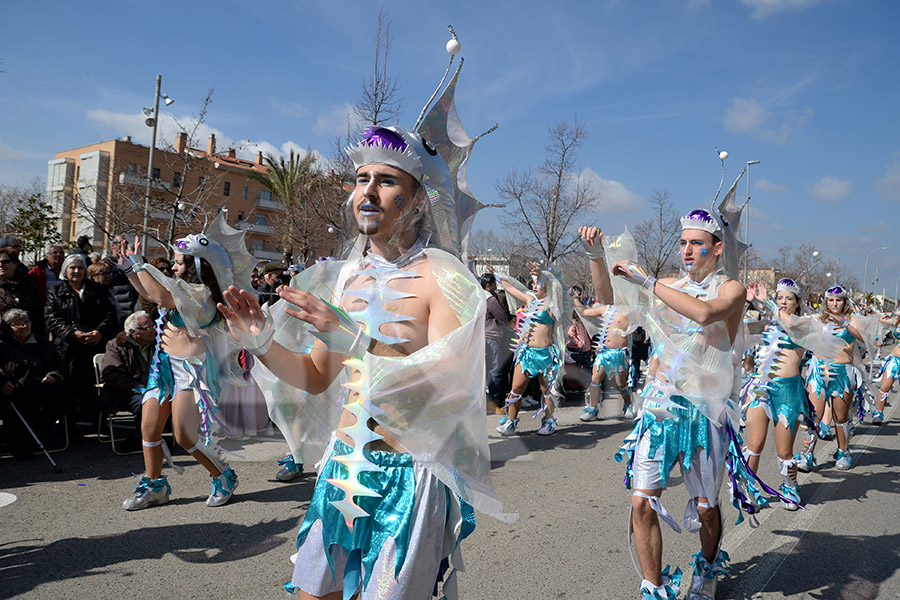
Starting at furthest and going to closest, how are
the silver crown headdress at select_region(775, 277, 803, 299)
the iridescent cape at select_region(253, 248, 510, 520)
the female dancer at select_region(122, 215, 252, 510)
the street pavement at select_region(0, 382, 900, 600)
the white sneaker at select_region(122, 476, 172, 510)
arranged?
the silver crown headdress at select_region(775, 277, 803, 299)
the white sneaker at select_region(122, 476, 172, 510)
the female dancer at select_region(122, 215, 252, 510)
the street pavement at select_region(0, 382, 900, 600)
the iridescent cape at select_region(253, 248, 510, 520)

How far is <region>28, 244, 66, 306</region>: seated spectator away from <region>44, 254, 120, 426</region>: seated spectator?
937mm

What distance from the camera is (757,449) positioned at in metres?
5.38

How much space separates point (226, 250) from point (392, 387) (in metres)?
1.78

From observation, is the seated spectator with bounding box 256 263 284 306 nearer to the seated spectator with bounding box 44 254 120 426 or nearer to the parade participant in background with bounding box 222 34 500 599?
the seated spectator with bounding box 44 254 120 426

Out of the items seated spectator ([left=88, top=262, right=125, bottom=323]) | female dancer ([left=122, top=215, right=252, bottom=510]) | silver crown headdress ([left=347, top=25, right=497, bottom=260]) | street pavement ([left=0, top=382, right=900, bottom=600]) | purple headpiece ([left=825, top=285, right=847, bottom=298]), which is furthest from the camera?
seated spectator ([left=88, top=262, right=125, bottom=323])

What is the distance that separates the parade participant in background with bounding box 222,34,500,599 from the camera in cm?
183

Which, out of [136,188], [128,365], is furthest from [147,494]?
[136,188]

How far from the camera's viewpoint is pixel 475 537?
4.43 m

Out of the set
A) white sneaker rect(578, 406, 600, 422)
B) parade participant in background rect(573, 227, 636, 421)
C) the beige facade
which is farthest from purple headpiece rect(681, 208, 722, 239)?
the beige facade

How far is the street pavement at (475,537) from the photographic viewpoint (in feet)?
12.0

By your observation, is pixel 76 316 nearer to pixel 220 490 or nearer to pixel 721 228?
pixel 220 490

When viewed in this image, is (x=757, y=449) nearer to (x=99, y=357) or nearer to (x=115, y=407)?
(x=115, y=407)

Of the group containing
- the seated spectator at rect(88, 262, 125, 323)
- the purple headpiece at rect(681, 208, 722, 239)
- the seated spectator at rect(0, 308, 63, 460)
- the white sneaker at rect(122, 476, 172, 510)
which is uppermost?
the purple headpiece at rect(681, 208, 722, 239)

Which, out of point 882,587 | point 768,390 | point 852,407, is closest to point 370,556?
point 882,587
